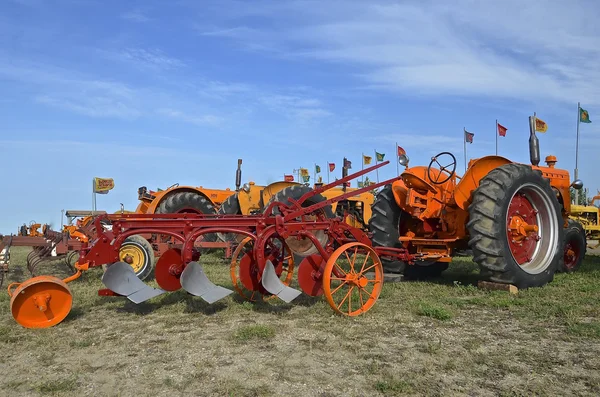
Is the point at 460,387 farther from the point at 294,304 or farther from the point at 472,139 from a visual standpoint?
the point at 472,139

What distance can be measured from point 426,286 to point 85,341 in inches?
168

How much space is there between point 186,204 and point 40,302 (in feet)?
25.1

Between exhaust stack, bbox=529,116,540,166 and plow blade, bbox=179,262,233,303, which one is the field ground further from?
exhaust stack, bbox=529,116,540,166

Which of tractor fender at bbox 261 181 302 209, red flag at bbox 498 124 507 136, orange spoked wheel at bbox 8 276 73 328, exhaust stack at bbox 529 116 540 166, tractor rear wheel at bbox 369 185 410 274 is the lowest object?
orange spoked wheel at bbox 8 276 73 328

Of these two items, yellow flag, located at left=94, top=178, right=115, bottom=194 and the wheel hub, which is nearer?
the wheel hub

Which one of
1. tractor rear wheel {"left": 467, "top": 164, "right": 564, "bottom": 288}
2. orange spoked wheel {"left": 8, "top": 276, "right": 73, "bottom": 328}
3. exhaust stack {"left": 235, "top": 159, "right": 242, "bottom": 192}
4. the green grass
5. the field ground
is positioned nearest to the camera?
the field ground

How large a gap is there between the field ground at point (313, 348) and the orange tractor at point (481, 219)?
52 cm

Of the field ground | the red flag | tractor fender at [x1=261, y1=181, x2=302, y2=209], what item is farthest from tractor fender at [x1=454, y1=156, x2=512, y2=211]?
the red flag

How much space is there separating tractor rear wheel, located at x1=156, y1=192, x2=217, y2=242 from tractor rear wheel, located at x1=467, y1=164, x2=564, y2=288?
7270 mm

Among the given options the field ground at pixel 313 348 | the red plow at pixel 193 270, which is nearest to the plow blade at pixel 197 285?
the red plow at pixel 193 270

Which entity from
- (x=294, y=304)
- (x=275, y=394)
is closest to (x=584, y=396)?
(x=275, y=394)

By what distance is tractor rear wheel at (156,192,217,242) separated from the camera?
1205 centimetres

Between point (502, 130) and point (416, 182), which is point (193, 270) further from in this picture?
point (502, 130)

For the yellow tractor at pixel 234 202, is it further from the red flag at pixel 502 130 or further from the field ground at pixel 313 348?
the field ground at pixel 313 348
